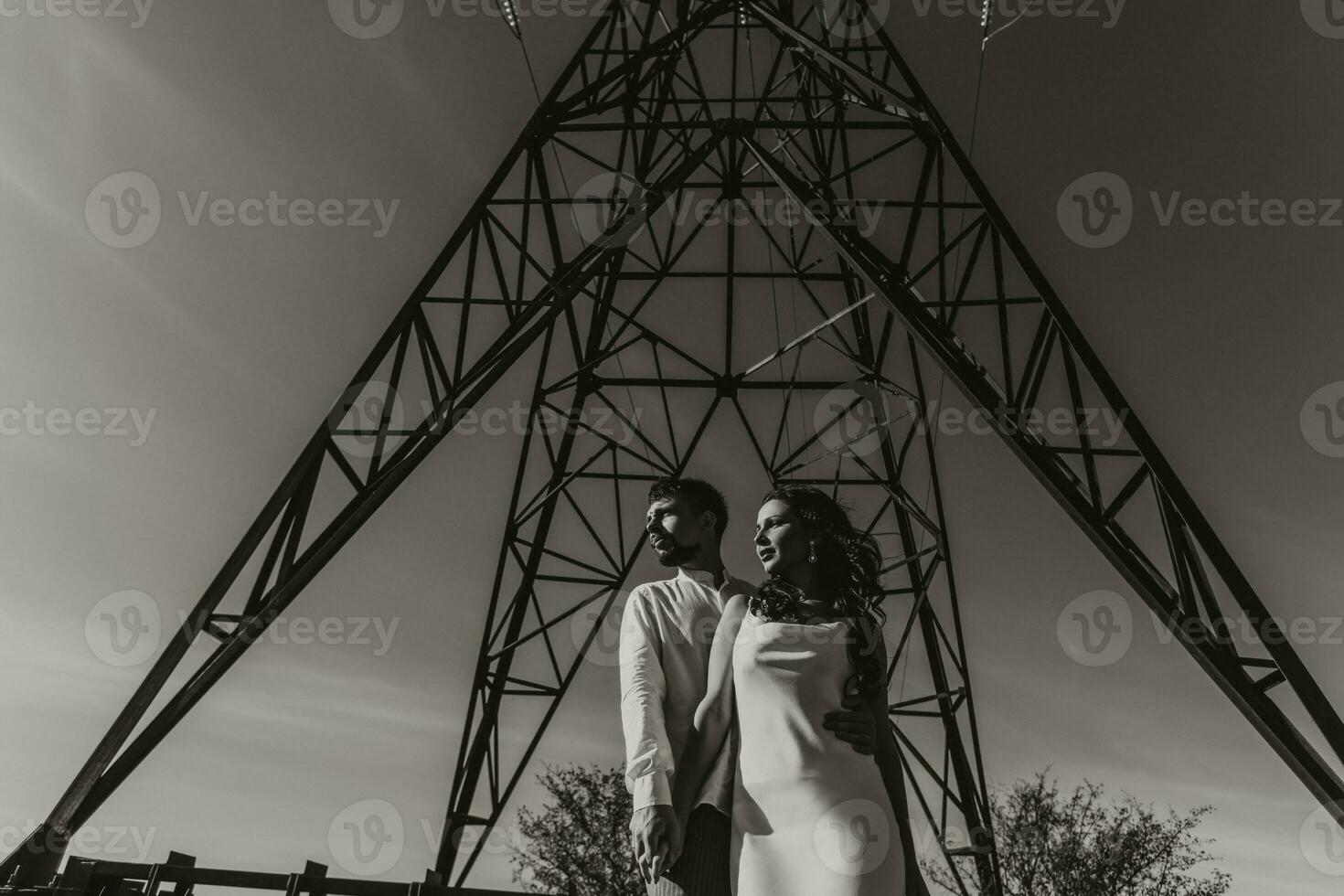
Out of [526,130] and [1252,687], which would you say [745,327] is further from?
[1252,687]

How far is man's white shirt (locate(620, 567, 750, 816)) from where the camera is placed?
2.37 metres

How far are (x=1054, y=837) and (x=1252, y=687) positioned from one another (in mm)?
32662

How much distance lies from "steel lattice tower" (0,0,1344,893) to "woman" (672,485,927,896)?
167 inches

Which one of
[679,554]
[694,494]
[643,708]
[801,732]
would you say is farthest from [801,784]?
[694,494]

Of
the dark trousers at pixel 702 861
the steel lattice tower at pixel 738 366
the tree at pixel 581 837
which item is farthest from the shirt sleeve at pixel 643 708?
the tree at pixel 581 837

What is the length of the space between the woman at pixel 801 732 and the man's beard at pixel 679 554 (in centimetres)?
25

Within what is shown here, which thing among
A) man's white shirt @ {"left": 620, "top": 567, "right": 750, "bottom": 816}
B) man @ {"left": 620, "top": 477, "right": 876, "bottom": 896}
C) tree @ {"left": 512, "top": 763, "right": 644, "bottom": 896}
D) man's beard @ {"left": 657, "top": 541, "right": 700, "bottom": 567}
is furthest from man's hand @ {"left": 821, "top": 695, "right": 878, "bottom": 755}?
tree @ {"left": 512, "top": 763, "right": 644, "bottom": 896}

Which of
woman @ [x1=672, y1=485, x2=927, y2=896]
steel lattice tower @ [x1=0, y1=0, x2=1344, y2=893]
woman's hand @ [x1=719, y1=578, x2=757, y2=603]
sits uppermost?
steel lattice tower @ [x1=0, y1=0, x2=1344, y2=893]

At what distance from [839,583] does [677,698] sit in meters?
0.67

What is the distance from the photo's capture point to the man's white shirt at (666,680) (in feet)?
7.76

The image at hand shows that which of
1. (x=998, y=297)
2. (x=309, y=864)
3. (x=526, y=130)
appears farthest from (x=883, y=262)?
(x=309, y=864)

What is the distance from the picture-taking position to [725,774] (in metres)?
2.41

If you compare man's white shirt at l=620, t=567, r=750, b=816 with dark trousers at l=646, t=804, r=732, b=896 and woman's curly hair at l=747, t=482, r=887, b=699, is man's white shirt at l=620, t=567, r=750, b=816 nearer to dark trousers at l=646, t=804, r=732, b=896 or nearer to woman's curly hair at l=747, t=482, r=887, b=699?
dark trousers at l=646, t=804, r=732, b=896

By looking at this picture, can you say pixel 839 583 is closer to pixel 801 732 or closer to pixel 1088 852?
pixel 801 732
